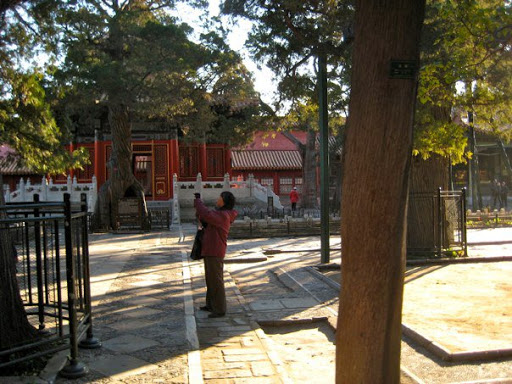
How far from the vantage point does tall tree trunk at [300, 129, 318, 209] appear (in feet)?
105

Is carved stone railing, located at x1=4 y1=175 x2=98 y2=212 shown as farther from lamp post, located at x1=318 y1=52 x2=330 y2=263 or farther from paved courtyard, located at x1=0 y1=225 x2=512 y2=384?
lamp post, located at x1=318 y1=52 x2=330 y2=263

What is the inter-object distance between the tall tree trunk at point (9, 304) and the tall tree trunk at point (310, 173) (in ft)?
92.3

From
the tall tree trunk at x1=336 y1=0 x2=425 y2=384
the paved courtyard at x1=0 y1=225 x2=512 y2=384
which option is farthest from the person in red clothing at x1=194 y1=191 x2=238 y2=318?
the tall tree trunk at x1=336 y1=0 x2=425 y2=384

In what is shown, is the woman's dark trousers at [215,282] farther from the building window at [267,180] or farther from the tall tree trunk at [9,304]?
the building window at [267,180]

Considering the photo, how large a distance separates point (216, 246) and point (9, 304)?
2.49 meters

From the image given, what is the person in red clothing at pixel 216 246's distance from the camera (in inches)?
245

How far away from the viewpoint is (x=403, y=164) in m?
2.90

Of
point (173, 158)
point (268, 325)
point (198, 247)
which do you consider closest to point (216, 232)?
point (198, 247)

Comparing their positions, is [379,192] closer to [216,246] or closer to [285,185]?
[216,246]

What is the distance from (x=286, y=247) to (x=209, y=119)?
7859 mm

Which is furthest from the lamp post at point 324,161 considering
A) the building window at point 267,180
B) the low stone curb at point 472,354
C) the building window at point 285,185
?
the building window at point 285,185

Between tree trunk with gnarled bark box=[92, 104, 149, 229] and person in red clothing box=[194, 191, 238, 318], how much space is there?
14.2 m

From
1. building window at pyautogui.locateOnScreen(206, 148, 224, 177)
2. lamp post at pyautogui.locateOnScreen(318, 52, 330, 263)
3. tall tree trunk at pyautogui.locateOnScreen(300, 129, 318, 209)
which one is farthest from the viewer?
tall tree trunk at pyautogui.locateOnScreen(300, 129, 318, 209)

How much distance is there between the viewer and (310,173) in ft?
107
